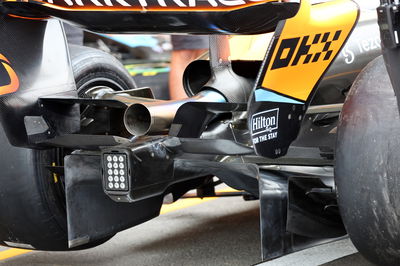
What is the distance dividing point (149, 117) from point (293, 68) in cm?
80

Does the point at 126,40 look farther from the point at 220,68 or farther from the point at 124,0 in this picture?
the point at 124,0

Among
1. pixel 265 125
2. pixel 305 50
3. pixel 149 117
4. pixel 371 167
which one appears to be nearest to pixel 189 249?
pixel 149 117

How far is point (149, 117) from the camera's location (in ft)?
10.4

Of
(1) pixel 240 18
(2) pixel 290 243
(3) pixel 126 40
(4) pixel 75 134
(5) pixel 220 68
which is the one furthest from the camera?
(3) pixel 126 40

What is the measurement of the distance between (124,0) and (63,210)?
3.89 ft

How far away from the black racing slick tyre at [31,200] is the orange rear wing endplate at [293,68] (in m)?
1.03

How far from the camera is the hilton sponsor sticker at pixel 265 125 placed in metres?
2.57

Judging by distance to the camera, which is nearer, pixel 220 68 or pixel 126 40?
pixel 220 68

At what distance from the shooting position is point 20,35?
9.24 feet

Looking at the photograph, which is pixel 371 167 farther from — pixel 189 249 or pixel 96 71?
pixel 189 249

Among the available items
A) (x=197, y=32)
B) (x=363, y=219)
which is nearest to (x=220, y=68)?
(x=197, y=32)

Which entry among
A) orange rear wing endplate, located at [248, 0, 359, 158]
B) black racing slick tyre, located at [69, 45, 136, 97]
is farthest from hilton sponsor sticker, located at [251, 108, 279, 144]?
black racing slick tyre, located at [69, 45, 136, 97]

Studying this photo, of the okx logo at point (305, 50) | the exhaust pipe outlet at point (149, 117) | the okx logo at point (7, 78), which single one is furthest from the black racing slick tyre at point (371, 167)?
the okx logo at point (7, 78)

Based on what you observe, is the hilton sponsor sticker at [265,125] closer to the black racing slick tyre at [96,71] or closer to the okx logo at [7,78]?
the okx logo at [7,78]
